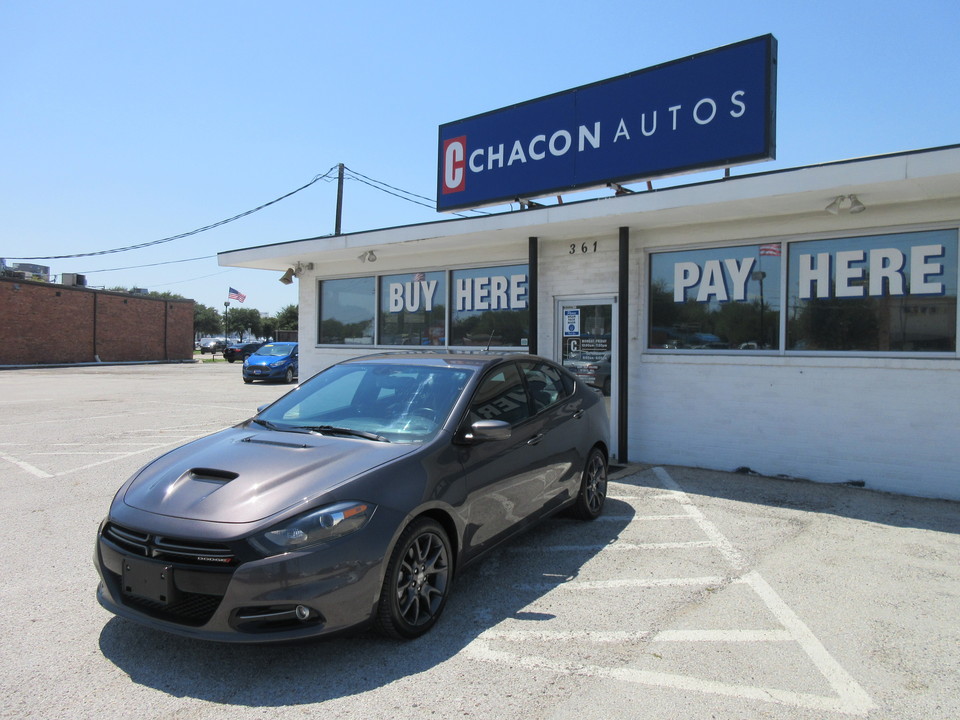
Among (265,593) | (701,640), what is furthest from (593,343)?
(265,593)

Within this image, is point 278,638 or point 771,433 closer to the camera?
point 278,638

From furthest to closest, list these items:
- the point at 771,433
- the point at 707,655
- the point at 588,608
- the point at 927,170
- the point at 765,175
Result: the point at 771,433 < the point at 765,175 < the point at 927,170 < the point at 588,608 < the point at 707,655

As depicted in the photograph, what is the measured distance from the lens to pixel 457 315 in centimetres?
1039

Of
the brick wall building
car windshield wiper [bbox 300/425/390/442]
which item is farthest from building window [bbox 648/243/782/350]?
the brick wall building

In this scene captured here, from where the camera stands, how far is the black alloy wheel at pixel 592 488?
5559 mm

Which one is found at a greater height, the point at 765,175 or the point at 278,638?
the point at 765,175

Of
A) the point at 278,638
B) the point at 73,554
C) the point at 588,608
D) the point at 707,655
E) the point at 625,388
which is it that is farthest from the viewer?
the point at 625,388

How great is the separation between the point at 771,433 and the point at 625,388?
5.81 feet

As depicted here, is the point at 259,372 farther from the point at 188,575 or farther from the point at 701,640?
the point at 701,640

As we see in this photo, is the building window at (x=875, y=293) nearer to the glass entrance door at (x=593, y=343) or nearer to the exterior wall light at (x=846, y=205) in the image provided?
the exterior wall light at (x=846, y=205)

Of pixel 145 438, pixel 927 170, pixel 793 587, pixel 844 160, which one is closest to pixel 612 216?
pixel 844 160

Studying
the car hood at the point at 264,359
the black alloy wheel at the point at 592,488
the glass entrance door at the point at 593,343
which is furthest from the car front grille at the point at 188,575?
the car hood at the point at 264,359

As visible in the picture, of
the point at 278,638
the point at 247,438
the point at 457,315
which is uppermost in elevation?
the point at 457,315

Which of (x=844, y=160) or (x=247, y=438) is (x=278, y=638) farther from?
(x=844, y=160)
